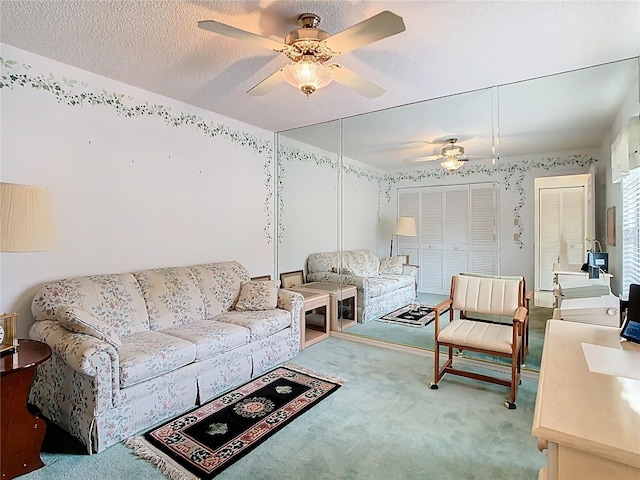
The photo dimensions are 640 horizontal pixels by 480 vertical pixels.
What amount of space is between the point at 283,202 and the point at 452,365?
108 inches

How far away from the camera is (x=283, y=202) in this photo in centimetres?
464

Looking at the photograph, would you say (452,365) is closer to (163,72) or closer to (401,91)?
(401,91)

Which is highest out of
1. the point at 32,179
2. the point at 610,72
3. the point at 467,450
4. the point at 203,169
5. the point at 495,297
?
the point at 610,72

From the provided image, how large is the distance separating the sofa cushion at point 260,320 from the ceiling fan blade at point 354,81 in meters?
2.01

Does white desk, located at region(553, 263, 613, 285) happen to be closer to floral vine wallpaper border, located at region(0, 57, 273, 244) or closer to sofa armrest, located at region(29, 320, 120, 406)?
floral vine wallpaper border, located at region(0, 57, 273, 244)

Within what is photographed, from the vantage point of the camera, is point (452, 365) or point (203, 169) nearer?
point (452, 365)

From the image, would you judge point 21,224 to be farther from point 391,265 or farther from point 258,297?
point 391,265

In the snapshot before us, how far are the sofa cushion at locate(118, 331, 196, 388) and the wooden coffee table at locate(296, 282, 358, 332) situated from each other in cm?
205

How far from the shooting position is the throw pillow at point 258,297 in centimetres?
338

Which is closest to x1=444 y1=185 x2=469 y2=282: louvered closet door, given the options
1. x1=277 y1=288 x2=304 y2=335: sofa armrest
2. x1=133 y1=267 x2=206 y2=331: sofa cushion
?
x1=277 y1=288 x2=304 y2=335: sofa armrest

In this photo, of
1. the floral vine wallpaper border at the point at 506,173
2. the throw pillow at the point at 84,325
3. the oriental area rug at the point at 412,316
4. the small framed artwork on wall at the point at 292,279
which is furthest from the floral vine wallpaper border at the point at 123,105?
the oriental area rug at the point at 412,316

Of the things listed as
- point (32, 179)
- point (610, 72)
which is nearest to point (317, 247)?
point (32, 179)

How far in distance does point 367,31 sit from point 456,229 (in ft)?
7.92

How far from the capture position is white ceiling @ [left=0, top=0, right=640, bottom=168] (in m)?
1.97
